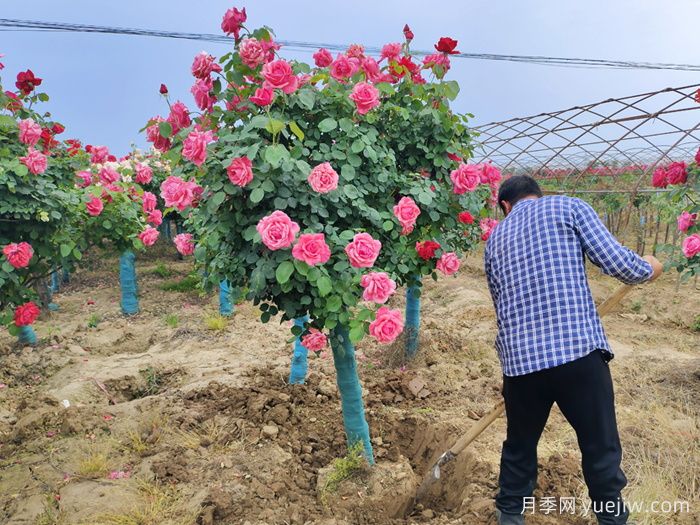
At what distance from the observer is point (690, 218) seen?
3311mm

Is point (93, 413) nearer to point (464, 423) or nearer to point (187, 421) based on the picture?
point (187, 421)

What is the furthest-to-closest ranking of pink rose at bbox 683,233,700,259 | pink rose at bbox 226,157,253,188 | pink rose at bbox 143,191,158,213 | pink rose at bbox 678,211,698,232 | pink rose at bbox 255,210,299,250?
pink rose at bbox 678,211,698,232
pink rose at bbox 683,233,700,259
pink rose at bbox 143,191,158,213
pink rose at bbox 226,157,253,188
pink rose at bbox 255,210,299,250

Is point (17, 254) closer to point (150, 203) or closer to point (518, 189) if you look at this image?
point (150, 203)

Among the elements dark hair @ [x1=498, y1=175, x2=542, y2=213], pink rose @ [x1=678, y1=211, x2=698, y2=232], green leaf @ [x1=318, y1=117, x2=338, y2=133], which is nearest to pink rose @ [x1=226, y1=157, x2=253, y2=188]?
green leaf @ [x1=318, y1=117, x2=338, y2=133]

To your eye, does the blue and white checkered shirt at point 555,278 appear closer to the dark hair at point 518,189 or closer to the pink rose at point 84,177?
the dark hair at point 518,189

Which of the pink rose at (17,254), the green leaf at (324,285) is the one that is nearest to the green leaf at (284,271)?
the green leaf at (324,285)

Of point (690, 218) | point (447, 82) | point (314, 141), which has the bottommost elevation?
point (690, 218)

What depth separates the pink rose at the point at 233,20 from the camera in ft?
6.70

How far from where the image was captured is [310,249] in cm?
177

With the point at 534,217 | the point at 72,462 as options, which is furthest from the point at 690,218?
the point at 72,462

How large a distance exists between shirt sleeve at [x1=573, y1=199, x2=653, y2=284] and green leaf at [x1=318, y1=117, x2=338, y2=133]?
1.01 meters

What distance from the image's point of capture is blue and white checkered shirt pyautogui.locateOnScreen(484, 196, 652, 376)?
2006 mm

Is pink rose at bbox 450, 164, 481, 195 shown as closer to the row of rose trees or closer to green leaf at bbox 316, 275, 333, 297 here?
the row of rose trees

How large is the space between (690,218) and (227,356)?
13.2 ft
